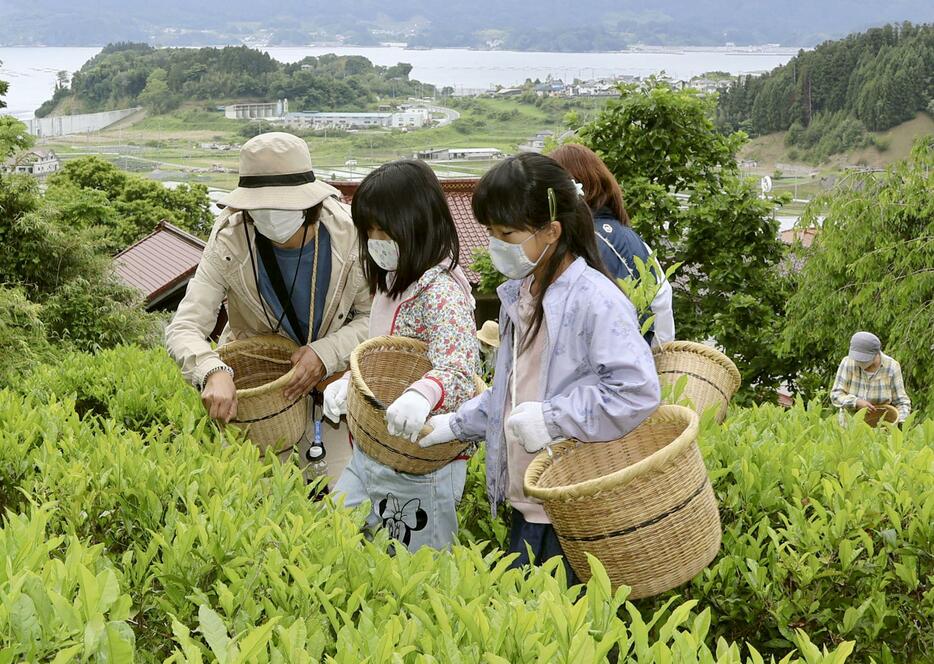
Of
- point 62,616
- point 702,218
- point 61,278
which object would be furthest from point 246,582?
point 61,278

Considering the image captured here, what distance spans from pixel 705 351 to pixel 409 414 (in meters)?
1.28

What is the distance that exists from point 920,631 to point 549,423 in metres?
1.12

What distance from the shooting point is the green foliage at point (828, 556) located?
254 cm

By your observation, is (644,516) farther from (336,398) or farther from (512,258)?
(336,398)

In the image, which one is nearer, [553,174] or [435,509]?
[553,174]

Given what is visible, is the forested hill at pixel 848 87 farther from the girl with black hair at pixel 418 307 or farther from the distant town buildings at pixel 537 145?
the girl with black hair at pixel 418 307

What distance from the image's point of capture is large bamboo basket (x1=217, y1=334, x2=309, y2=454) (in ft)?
11.4

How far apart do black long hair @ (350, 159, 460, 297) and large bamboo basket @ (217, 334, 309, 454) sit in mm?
659

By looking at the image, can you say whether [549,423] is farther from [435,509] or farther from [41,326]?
[41,326]

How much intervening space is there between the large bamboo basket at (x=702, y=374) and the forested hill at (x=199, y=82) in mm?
150562

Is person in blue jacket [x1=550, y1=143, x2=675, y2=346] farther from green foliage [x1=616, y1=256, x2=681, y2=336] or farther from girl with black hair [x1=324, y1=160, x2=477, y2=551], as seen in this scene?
girl with black hair [x1=324, y1=160, x2=477, y2=551]

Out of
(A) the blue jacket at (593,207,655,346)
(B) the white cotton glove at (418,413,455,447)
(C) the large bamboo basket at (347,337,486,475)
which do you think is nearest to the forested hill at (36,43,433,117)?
(A) the blue jacket at (593,207,655,346)

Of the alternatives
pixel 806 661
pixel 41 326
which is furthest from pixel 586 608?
pixel 41 326

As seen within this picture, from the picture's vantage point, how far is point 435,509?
3.16 m
